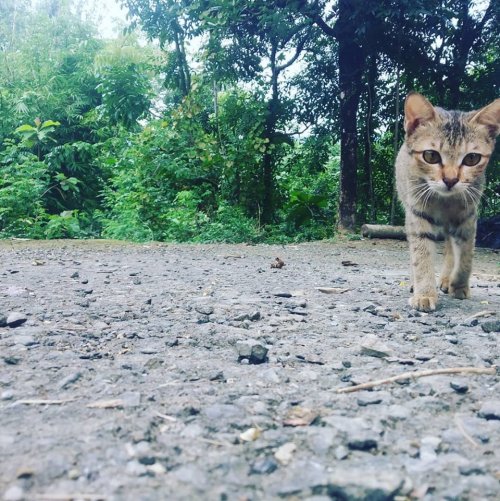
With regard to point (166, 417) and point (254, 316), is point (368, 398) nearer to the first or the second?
point (166, 417)

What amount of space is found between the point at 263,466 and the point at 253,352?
937mm

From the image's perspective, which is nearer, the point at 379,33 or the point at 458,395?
the point at 458,395

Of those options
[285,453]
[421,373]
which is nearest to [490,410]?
[421,373]

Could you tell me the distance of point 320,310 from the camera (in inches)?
135

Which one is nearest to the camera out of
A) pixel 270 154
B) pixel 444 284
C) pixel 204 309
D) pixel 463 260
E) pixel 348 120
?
pixel 204 309

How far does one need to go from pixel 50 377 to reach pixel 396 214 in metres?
11.9

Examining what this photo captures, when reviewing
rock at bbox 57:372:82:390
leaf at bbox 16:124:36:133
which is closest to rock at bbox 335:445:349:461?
rock at bbox 57:372:82:390

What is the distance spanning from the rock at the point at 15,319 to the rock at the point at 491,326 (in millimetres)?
2602

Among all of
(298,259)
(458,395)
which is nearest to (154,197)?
(298,259)

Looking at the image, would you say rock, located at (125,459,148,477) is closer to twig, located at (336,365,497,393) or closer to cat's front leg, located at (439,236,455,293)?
twig, located at (336,365,497,393)

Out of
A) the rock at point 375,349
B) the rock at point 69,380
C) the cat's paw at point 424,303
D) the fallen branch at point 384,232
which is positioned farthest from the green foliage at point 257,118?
the rock at point 69,380

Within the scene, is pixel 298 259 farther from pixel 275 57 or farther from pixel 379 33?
pixel 275 57

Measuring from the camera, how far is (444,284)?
4.39m

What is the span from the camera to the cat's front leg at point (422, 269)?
11.6ft
